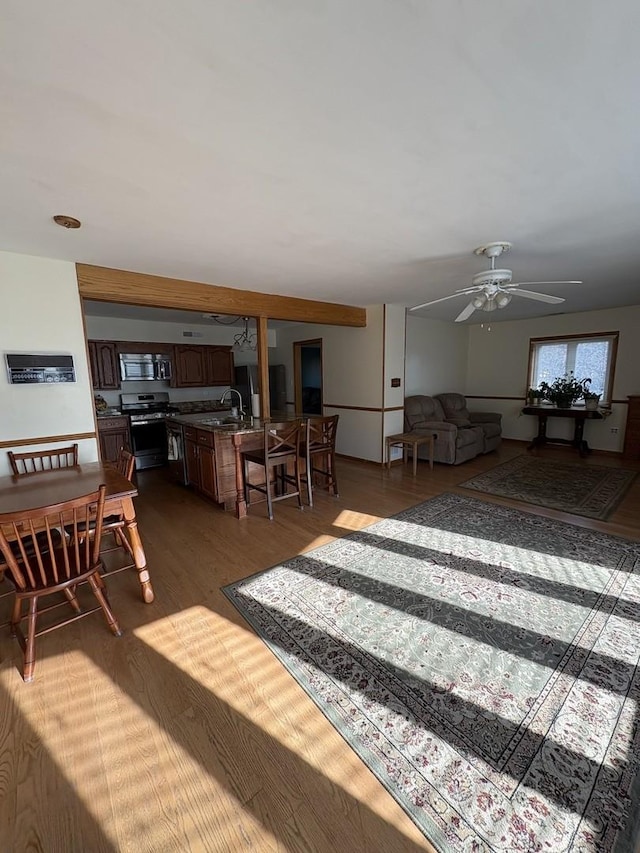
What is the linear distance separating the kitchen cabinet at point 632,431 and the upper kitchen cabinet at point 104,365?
7.95 meters

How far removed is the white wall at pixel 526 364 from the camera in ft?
19.0

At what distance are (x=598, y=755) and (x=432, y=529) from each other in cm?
196

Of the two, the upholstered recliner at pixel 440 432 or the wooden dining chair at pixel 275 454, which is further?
the upholstered recliner at pixel 440 432

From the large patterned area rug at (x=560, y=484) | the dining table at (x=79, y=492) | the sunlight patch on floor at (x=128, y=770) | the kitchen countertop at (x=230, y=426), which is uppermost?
the kitchen countertop at (x=230, y=426)

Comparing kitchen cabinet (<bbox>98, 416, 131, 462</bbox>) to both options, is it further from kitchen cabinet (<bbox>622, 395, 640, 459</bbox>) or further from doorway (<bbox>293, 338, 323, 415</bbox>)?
kitchen cabinet (<bbox>622, 395, 640, 459</bbox>)

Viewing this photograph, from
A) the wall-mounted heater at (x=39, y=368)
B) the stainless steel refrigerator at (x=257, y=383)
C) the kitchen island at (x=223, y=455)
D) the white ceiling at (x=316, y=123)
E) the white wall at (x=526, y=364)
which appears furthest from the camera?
the stainless steel refrigerator at (x=257, y=383)

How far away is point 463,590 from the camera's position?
236 cm

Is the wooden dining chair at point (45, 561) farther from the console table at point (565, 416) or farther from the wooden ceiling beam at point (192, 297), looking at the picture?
the console table at point (565, 416)

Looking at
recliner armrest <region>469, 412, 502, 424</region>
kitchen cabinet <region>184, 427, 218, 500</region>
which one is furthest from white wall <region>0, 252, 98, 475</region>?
recliner armrest <region>469, 412, 502, 424</region>

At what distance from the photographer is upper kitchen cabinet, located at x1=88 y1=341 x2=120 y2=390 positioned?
16.9 ft

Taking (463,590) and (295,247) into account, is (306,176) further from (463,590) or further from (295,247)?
(463,590)

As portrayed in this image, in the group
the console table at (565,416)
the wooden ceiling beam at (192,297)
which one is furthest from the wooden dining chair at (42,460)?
the console table at (565,416)

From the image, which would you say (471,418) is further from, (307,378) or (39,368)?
(39,368)

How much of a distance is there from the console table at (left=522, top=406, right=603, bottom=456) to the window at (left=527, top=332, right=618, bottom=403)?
532 mm
